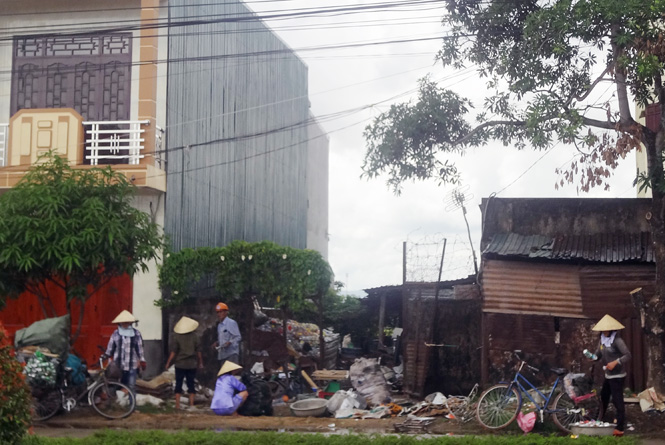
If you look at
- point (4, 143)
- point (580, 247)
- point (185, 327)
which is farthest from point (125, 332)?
point (580, 247)

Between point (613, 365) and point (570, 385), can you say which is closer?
point (613, 365)

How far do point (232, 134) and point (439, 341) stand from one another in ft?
32.9

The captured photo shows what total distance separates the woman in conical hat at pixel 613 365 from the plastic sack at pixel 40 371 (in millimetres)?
8534

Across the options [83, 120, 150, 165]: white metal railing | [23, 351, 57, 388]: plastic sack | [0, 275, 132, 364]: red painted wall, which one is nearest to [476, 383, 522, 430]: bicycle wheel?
[23, 351, 57, 388]: plastic sack

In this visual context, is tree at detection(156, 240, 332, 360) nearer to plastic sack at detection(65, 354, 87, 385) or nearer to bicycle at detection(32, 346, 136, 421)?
plastic sack at detection(65, 354, 87, 385)

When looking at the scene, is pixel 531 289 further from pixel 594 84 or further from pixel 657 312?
pixel 594 84

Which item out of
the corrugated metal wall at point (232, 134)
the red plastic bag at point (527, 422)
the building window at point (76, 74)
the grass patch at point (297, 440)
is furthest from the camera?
the corrugated metal wall at point (232, 134)

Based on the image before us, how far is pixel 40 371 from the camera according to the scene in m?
13.0

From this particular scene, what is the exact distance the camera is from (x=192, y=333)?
1494cm

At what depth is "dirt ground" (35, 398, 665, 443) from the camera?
40.5 ft

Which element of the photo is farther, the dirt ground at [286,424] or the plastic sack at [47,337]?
the plastic sack at [47,337]

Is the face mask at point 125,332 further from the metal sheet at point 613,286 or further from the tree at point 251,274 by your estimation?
the metal sheet at point 613,286

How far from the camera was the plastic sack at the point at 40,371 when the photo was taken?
12930 millimetres

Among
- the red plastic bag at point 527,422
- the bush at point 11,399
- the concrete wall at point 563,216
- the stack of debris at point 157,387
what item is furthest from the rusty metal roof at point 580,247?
the bush at point 11,399
